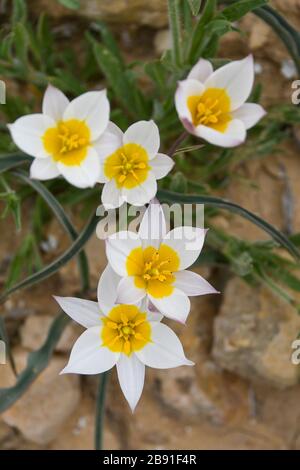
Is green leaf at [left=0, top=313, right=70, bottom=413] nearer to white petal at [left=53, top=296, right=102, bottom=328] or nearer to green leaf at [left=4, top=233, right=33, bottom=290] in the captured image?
green leaf at [left=4, top=233, right=33, bottom=290]

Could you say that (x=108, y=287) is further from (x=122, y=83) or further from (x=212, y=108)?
(x=122, y=83)

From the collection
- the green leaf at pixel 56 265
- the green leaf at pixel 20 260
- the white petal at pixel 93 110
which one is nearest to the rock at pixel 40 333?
the green leaf at pixel 20 260

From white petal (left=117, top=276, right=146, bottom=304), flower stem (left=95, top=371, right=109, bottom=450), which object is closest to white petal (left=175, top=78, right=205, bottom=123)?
white petal (left=117, top=276, right=146, bottom=304)

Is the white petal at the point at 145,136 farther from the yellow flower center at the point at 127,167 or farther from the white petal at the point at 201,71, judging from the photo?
the white petal at the point at 201,71

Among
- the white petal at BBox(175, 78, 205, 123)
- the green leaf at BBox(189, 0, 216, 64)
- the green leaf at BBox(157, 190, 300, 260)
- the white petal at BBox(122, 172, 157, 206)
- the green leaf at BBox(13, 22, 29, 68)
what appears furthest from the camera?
the green leaf at BBox(13, 22, 29, 68)

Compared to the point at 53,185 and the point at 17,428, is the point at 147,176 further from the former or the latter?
the point at 17,428

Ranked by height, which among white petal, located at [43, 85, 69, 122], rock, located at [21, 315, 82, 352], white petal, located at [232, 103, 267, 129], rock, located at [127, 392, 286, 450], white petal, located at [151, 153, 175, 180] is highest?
white petal, located at [43, 85, 69, 122]

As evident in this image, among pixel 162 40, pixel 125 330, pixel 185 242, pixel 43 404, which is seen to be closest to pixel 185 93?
pixel 185 242

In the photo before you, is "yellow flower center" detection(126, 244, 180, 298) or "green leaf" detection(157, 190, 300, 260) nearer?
"yellow flower center" detection(126, 244, 180, 298)
